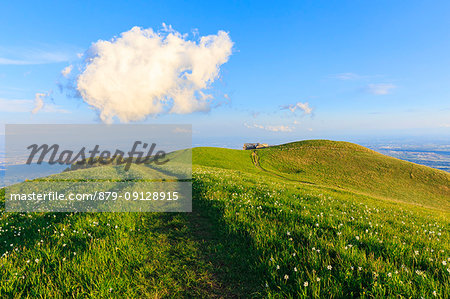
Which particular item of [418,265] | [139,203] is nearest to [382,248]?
[418,265]

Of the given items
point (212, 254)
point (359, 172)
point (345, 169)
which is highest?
point (212, 254)

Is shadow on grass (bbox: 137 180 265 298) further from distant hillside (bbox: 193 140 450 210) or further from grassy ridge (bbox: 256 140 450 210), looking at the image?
grassy ridge (bbox: 256 140 450 210)

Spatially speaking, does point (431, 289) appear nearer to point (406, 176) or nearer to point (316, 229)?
point (316, 229)

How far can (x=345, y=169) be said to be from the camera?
5500cm

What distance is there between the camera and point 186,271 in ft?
17.9

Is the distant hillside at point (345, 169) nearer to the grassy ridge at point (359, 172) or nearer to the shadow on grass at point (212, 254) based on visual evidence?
the grassy ridge at point (359, 172)

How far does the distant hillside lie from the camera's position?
43.8 meters

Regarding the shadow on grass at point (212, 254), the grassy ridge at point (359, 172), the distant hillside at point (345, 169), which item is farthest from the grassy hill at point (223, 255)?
the grassy ridge at point (359, 172)

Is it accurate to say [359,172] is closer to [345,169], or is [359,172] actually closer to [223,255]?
[345,169]

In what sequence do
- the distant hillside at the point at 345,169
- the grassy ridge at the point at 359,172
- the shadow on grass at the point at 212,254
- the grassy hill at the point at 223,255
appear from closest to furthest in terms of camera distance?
the grassy hill at the point at 223,255, the shadow on grass at the point at 212,254, the grassy ridge at the point at 359,172, the distant hillside at the point at 345,169

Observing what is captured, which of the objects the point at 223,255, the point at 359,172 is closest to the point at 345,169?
the point at 359,172

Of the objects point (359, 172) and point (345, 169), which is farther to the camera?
point (345, 169)

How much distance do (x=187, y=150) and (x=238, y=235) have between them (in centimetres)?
6227

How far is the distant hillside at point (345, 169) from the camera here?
43781mm
